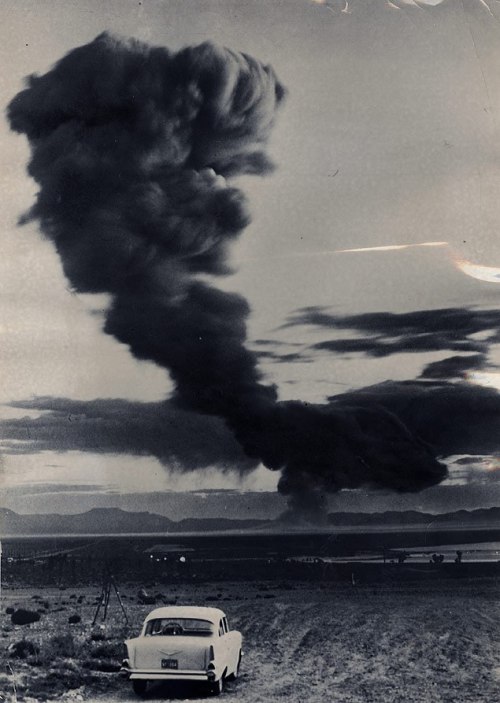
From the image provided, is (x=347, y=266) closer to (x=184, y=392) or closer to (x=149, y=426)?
(x=184, y=392)

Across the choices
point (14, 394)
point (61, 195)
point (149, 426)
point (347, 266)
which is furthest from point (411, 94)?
point (14, 394)

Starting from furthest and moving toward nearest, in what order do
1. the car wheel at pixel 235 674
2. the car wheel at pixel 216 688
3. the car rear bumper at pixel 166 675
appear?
the car wheel at pixel 235 674 < the car wheel at pixel 216 688 < the car rear bumper at pixel 166 675

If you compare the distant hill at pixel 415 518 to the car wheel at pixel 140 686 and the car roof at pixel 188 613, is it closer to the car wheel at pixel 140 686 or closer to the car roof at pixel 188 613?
the car roof at pixel 188 613

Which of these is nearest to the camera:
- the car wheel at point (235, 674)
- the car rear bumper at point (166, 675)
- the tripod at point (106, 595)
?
the car rear bumper at point (166, 675)

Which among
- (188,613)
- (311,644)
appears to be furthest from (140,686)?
(311,644)

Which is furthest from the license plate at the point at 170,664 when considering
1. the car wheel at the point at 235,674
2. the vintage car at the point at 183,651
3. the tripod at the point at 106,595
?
the tripod at the point at 106,595

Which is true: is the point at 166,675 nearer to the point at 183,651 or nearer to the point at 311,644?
the point at 183,651
